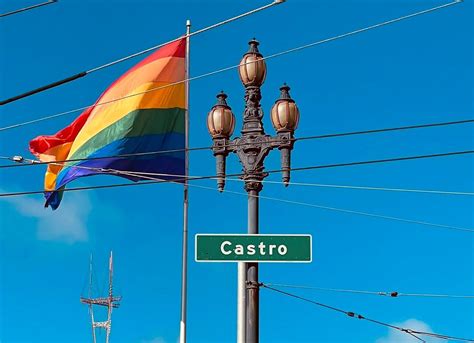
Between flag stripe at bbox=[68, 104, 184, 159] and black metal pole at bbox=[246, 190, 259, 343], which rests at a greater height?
flag stripe at bbox=[68, 104, 184, 159]

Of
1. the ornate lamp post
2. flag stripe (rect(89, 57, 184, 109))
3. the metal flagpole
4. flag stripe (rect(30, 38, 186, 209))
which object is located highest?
flag stripe (rect(89, 57, 184, 109))

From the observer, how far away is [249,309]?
1234 cm

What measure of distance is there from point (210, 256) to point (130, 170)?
A: 18.4 feet

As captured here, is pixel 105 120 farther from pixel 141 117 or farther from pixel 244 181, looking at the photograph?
pixel 244 181

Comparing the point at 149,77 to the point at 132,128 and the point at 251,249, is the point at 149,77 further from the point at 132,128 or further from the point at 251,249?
the point at 251,249

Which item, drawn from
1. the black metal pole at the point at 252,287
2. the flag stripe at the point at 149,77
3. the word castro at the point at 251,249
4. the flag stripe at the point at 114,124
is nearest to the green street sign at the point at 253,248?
the word castro at the point at 251,249

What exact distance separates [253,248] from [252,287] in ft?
2.01

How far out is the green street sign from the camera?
1199 centimetres

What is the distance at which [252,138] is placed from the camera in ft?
42.1

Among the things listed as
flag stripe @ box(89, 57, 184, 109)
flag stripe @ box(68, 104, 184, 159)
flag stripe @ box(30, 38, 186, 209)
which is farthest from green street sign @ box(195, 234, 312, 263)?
flag stripe @ box(89, 57, 184, 109)

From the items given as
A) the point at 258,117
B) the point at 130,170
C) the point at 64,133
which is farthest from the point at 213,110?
the point at 64,133

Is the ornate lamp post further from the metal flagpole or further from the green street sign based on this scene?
the green street sign

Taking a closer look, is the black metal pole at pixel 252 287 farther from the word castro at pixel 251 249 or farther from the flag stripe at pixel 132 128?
the flag stripe at pixel 132 128

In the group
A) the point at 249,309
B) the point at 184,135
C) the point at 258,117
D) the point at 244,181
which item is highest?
the point at 184,135
